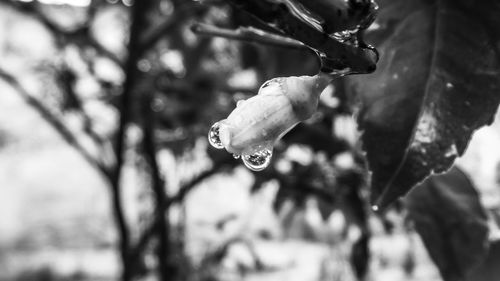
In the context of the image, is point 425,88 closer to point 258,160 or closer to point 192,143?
point 258,160

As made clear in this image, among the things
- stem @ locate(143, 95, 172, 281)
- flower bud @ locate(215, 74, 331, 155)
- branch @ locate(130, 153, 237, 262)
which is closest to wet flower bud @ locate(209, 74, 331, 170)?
flower bud @ locate(215, 74, 331, 155)

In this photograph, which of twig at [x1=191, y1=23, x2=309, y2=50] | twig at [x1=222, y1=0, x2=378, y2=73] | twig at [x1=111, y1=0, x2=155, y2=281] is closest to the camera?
twig at [x1=222, y1=0, x2=378, y2=73]

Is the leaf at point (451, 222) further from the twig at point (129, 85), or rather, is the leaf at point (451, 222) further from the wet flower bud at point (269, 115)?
the twig at point (129, 85)

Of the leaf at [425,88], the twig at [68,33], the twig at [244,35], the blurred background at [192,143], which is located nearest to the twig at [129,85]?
the blurred background at [192,143]

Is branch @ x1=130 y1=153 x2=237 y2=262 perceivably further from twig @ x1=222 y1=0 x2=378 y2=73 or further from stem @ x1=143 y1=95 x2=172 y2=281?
twig @ x1=222 y1=0 x2=378 y2=73

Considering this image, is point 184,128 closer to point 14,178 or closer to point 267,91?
point 267,91

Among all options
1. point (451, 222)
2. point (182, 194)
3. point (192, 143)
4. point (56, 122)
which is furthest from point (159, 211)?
point (451, 222)

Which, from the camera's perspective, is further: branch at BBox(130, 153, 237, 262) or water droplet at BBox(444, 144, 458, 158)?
branch at BBox(130, 153, 237, 262)
